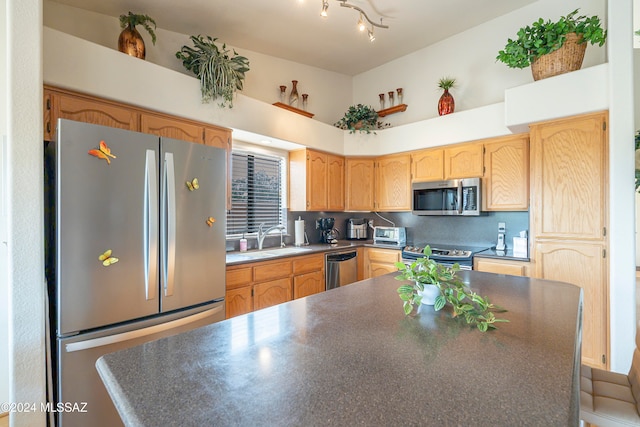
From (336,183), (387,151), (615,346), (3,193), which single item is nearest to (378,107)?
(387,151)

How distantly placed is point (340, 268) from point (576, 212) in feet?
7.55

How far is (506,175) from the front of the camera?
307 cm

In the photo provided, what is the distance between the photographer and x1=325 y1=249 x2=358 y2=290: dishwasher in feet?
11.5

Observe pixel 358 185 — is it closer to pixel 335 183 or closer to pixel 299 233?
pixel 335 183

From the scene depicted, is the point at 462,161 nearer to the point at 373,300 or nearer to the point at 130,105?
the point at 373,300

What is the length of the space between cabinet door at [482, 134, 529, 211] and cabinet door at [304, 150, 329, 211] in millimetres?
1857

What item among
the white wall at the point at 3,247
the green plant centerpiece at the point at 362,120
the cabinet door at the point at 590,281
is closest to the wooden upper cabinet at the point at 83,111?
the white wall at the point at 3,247

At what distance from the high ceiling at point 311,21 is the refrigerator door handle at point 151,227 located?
5.17ft

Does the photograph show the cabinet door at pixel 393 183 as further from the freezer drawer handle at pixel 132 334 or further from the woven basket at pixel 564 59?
the freezer drawer handle at pixel 132 334

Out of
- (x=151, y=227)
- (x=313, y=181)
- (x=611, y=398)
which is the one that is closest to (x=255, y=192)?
(x=313, y=181)

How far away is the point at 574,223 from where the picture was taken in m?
2.44

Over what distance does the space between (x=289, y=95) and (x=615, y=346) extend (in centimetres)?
399

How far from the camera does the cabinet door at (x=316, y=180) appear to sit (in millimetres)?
3684

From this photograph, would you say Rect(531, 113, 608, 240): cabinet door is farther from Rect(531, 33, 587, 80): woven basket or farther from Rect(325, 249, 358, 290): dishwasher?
Rect(325, 249, 358, 290): dishwasher
